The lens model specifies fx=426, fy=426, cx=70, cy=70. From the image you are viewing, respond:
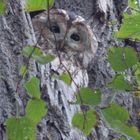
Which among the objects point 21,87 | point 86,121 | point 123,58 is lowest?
point 21,87

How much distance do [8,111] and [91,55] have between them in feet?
3.29

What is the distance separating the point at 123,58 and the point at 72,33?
4.40 feet

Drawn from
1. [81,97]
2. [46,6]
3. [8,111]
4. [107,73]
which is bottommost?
[107,73]

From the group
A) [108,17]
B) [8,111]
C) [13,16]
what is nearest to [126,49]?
[8,111]

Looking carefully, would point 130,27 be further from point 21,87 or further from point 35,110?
point 21,87

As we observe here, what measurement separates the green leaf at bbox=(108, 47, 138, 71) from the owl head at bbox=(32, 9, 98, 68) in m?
1.17

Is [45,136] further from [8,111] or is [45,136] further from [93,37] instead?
[93,37]

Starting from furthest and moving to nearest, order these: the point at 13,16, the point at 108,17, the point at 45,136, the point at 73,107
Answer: the point at 108,17 < the point at 73,107 < the point at 13,16 < the point at 45,136

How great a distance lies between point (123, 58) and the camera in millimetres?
690

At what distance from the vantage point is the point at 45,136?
117 cm

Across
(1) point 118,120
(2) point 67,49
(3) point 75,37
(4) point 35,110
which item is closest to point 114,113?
(1) point 118,120

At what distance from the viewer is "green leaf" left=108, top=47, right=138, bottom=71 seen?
688 mm

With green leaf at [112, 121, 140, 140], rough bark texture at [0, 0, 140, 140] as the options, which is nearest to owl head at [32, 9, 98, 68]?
rough bark texture at [0, 0, 140, 140]

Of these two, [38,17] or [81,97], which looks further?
[38,17]
